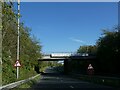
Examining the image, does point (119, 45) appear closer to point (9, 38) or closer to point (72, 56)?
point (72, 56)

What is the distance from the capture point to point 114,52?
9100 cm

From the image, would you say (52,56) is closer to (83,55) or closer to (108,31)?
(83,55)

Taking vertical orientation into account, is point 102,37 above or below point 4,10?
above

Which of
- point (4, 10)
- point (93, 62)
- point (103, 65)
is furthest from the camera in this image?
point (93, 62)

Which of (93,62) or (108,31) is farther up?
(108,31)

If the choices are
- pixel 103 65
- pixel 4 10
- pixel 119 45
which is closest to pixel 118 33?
pixel 119 45

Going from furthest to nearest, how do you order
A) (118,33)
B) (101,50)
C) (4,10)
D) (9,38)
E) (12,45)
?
(101,50) < (118,33) < (12,45) < (9,38) < (4,10)

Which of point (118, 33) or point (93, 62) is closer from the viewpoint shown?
point (118, 33)

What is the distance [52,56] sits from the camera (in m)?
117

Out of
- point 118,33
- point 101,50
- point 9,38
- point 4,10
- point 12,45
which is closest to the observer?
point 4,10

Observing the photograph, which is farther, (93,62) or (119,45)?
(93,62)

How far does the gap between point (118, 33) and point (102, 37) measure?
10822 millimetres

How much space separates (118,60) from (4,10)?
80058 mm

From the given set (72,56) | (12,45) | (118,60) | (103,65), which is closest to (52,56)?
(72,56)
